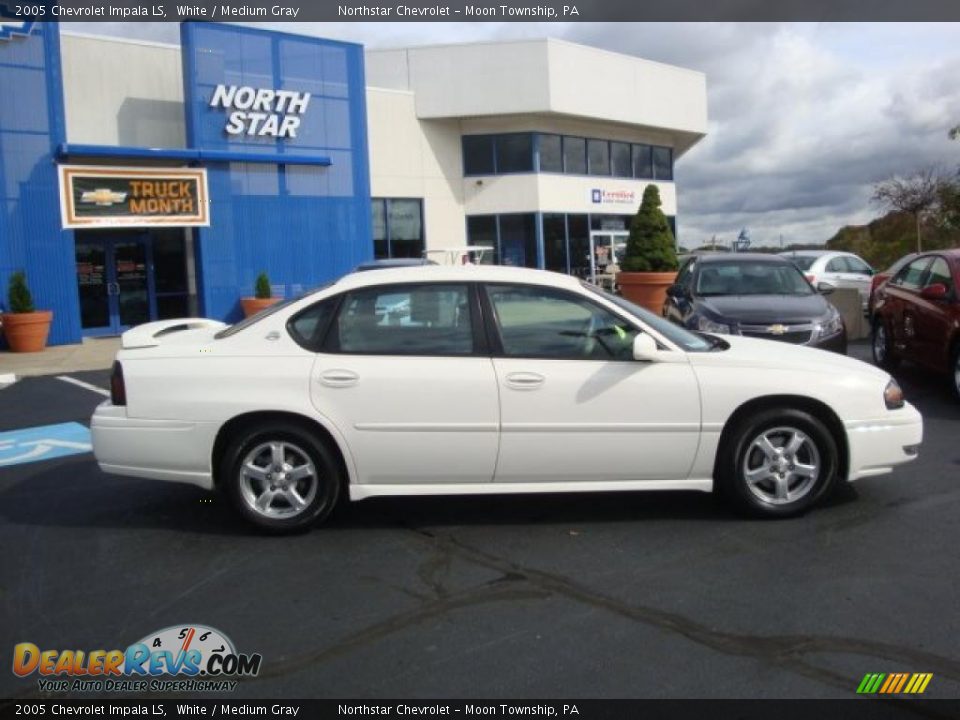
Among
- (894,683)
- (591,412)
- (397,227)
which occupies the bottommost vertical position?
(894,683)

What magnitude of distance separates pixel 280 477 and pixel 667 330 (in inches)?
98.0

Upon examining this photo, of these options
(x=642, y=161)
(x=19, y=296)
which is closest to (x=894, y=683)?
(x=19, y=296)

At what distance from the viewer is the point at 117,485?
646cm

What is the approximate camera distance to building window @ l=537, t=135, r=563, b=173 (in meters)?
28.3

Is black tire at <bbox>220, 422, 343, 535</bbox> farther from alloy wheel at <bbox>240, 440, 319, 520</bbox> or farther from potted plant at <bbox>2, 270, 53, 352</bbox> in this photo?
potted plant at <bbox>2, 270, 53, 352</bbox>

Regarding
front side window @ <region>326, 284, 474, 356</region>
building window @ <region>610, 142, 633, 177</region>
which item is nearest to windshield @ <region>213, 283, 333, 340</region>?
front side window @ <region>326, 284, 474, 356</region>

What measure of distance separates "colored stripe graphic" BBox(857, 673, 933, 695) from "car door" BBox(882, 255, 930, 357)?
7.09 metres

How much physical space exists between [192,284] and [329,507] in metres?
16.7

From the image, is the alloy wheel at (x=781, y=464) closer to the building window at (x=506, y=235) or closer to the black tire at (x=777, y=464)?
the black tire at (x=777, y=464)

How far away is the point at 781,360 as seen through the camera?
210 inches

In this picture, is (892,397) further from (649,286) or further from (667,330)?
(649,286)

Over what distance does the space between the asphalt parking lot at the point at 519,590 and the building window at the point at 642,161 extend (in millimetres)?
26856

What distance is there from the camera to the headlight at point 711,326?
9.55 metres

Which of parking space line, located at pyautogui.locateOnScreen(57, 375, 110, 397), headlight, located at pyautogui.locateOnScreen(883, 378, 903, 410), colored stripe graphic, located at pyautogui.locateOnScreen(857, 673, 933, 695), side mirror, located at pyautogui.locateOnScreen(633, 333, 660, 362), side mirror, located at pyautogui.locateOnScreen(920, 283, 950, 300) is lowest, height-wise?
colored stripe graphic, located at pyautogui.locateOnScreen(857, 673, 933, 695)
